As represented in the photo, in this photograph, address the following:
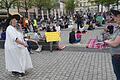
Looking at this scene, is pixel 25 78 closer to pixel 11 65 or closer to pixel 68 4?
pixel 11 65

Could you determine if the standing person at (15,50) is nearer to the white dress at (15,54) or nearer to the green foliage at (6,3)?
the white dress at (15,54)

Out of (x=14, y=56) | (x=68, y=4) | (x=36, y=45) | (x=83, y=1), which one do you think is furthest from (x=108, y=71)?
(x=83, y=1)

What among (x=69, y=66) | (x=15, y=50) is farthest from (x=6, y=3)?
(x=15, y=50)

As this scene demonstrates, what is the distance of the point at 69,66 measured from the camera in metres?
9.81

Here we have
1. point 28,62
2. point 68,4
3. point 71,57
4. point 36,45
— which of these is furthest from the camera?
point 68,4

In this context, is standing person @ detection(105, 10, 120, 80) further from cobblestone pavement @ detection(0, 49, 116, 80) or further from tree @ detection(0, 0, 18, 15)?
tree @ detection(0, 0, 18, 15)

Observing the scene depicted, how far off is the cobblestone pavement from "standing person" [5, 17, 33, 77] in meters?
0.30

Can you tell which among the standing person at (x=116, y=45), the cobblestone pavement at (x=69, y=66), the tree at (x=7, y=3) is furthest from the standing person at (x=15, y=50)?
the tree at (x=7, y=3)

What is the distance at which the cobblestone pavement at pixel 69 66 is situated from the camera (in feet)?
27.3

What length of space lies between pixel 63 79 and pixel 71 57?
3802 mm

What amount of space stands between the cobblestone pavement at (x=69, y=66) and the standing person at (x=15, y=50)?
11.9 inches

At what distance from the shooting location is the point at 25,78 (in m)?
8.26

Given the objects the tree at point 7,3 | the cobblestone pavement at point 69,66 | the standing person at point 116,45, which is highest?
the tree at point 7,3

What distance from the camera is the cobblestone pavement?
831cm
